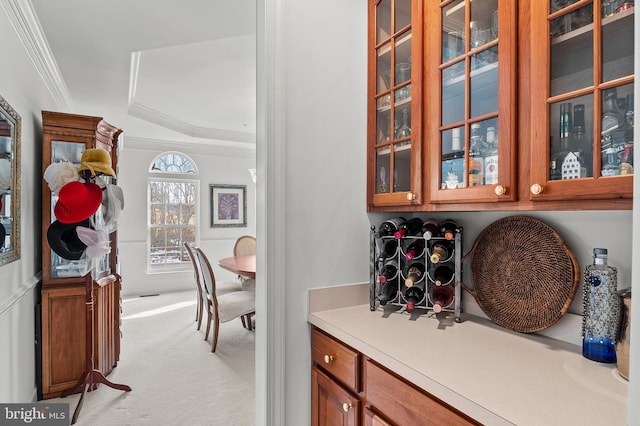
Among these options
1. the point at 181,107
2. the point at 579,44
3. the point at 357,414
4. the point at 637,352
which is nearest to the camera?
the point at 637,352

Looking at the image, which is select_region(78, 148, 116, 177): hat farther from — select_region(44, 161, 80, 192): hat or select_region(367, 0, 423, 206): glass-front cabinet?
select_region(367, 0, 423, 206): glass-front cabinet

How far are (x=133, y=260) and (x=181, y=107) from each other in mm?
2754

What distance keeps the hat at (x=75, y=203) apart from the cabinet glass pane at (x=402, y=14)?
2113 mm

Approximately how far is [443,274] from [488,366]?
0.52m

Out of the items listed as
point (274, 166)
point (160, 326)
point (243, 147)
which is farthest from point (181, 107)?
point (274, 166)

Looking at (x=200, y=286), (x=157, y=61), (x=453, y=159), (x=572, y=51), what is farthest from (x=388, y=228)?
(x=200, y=286)

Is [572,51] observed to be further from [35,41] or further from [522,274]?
[35,41]

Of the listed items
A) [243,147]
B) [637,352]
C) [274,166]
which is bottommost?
[637,352]

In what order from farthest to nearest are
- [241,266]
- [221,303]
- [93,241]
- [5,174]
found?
[241,266]
[221,303]
[93,241]
[5,174]

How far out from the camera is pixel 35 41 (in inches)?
94.2

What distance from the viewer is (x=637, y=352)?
55 centimetres

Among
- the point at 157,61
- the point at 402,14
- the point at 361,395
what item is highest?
the point at 157,61

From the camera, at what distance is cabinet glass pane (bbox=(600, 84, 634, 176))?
0.87 m

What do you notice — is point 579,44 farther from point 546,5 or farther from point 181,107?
point 181,107
